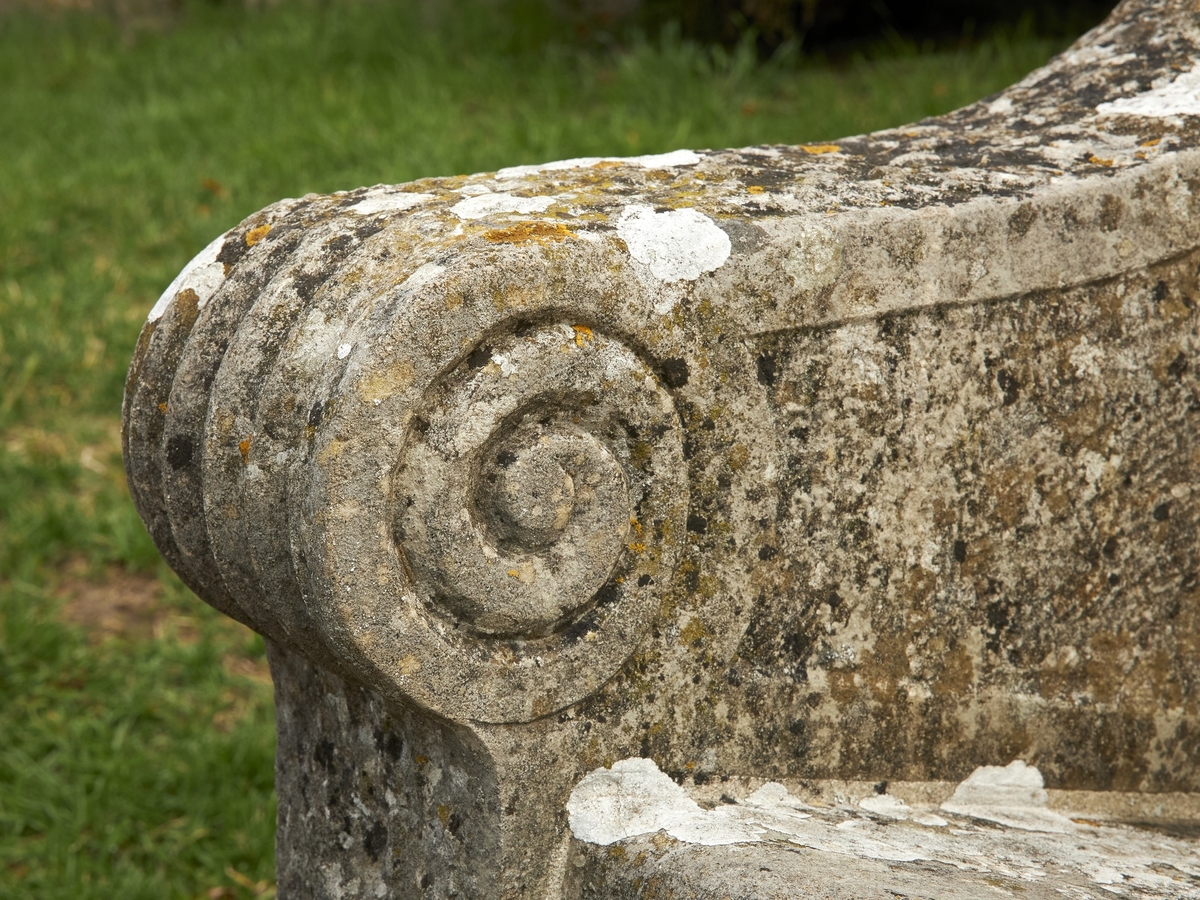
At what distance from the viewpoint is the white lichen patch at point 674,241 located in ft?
4.20

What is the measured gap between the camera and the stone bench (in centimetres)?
120

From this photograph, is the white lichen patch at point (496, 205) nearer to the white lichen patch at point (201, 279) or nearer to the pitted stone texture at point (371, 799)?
the white lichen patch at point (201, 279)

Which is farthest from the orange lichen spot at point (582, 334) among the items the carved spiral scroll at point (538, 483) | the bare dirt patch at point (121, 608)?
the bare dirt patch at point (121, 608)

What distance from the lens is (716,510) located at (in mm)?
1338

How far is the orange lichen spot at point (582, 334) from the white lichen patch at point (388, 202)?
0.96ft

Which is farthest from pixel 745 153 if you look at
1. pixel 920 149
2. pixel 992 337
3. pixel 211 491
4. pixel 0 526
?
pixel 0 526

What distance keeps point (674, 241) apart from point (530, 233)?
0.52 feet

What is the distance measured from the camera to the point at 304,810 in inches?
60.5

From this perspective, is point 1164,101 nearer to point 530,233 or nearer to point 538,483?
point 530,233

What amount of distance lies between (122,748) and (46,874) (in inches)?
15.0

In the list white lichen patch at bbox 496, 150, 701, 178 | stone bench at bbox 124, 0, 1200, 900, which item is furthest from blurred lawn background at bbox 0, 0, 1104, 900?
white lichen patch at bbox 496, 150, 701, 178

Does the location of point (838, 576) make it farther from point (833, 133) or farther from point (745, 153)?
point (833, 133)

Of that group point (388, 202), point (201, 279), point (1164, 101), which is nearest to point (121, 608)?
point (201, 279)

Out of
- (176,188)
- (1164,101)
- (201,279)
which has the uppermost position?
(176,188)
